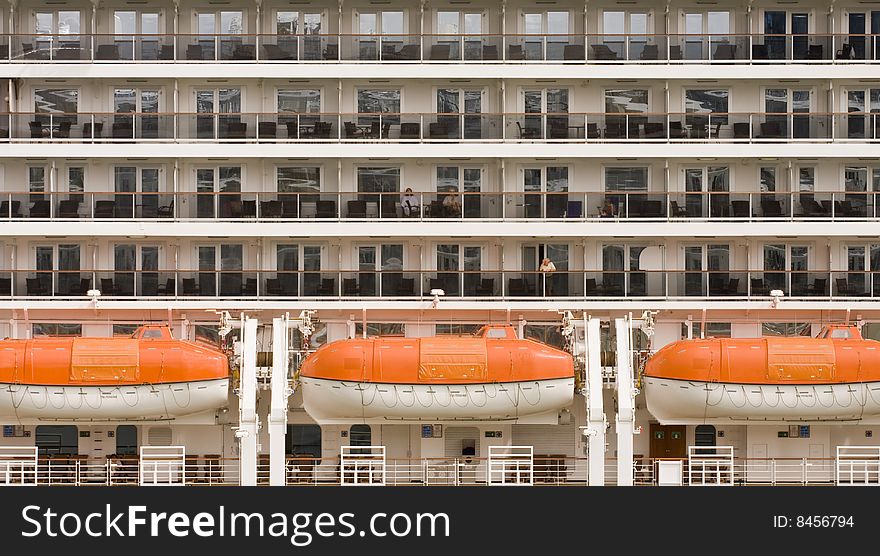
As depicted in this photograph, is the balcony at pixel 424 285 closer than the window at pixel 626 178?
Yes

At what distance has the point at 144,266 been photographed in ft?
102

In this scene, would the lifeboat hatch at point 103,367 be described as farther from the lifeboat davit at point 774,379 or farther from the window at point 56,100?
the lifeboat davit at point 774,379

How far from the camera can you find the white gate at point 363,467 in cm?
2709

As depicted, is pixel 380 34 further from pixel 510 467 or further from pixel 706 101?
pixel 510 467

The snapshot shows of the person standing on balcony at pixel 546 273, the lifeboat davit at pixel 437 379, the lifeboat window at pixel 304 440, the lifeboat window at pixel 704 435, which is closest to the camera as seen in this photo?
the lifeboat davit at pixel 437 379

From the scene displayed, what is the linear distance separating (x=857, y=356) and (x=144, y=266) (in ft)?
51.7

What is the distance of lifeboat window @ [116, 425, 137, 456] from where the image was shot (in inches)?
1193

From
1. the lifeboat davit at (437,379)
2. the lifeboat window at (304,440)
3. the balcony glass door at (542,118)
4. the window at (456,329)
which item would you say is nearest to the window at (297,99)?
the balcony glass door at (542,118)

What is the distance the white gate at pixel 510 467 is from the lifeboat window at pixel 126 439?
313 inches

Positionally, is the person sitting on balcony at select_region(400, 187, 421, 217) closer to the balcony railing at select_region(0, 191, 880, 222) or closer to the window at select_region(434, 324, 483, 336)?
the balcony railing at select_region(0, 191, 880, 222)

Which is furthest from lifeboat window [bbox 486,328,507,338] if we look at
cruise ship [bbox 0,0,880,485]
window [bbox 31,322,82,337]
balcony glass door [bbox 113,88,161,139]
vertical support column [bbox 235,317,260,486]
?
window [bbox 31,322,82,337]

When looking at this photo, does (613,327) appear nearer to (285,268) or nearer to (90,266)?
(285,268)
